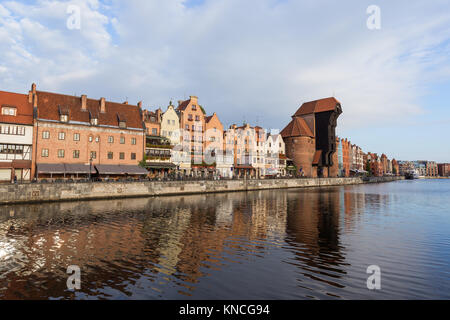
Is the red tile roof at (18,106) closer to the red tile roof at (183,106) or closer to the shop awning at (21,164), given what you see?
the shop awning at (21,164)

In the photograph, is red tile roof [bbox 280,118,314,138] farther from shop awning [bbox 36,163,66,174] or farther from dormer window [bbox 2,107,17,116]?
dormer window [bbox 2,107,17,116]

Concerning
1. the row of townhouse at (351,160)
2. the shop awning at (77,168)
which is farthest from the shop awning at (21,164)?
the row of townhouse at (351,160)

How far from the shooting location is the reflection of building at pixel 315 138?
99.9 meters

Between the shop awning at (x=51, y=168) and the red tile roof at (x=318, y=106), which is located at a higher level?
the red tile roof at (x=318, y=106)

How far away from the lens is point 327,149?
331ft

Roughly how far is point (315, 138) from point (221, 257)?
98.5m

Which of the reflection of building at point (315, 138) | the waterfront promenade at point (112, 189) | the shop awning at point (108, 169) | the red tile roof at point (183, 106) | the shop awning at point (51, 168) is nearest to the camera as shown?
the waterfront promenade at point (112, 189)

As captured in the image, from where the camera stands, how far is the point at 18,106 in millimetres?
45344

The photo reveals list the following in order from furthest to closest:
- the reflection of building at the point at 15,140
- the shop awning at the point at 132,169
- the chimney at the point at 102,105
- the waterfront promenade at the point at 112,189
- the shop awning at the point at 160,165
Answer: the shop awning at the point at 160,165, the chimney at the point at 102,105, the shop awning at the point at 132,169, the reflection of building at the point at 15,140, the waterfront promenade at the point at 112,189

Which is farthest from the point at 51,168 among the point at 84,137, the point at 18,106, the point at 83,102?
the point at 83,102

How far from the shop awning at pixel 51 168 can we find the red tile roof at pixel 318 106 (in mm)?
88950
